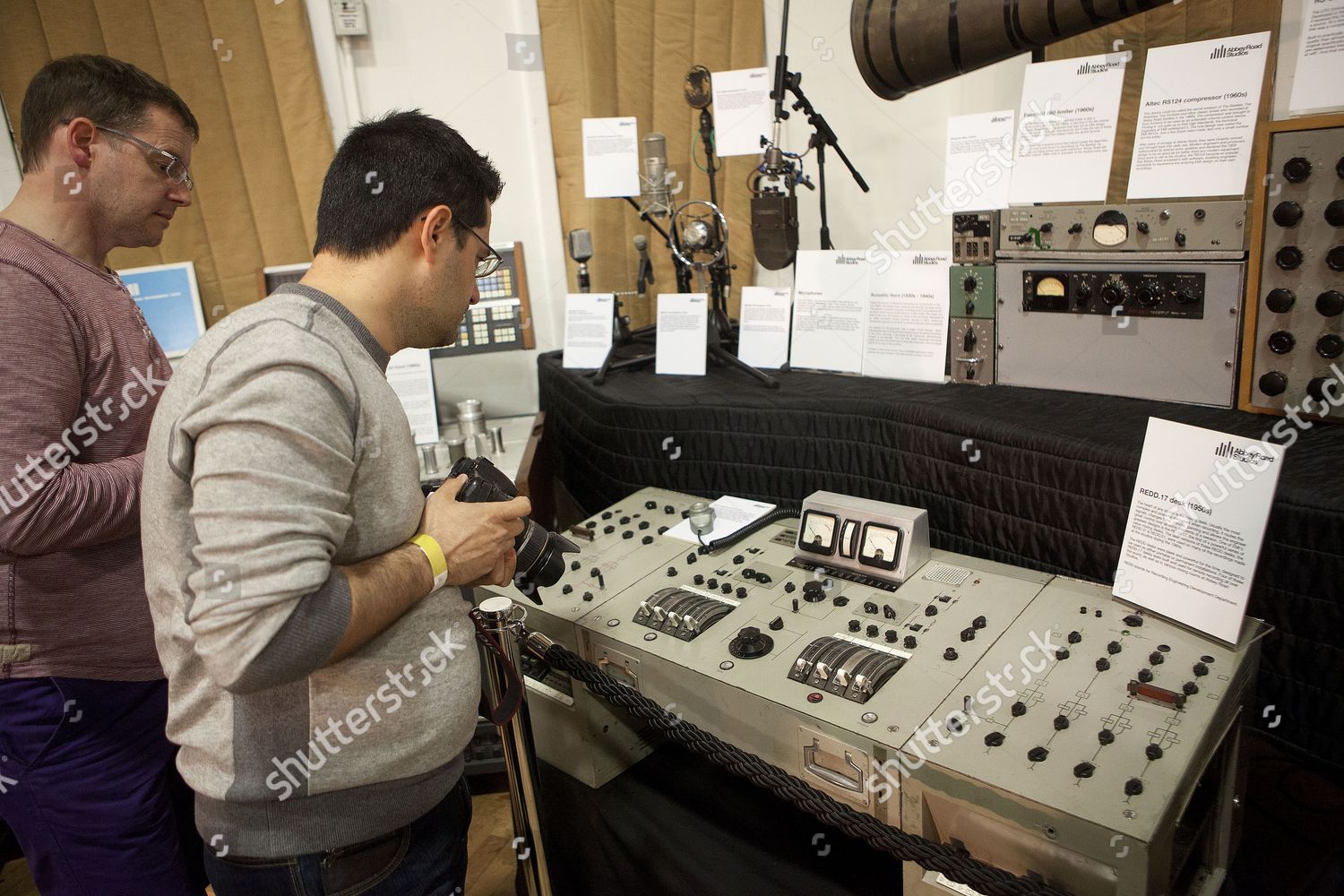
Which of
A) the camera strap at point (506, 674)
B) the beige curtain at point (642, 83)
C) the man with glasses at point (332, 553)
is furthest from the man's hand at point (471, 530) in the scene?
the beige curtain at point (642, 83)

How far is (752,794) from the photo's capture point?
176 cm

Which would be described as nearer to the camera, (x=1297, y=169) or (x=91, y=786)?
(x=91, y=786)

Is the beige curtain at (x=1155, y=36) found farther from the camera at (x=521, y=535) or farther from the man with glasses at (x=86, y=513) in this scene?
the man with glasses at (x=86, y=513)

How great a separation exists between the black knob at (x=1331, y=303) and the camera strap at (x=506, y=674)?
1557 millimetres

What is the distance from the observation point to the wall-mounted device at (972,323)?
1979 mm

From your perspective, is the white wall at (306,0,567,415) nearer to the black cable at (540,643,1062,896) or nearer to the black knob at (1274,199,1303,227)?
the black cable at (540,643,1062,896)

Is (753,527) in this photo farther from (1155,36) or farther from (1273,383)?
(1155,36)

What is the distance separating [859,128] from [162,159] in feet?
6.99

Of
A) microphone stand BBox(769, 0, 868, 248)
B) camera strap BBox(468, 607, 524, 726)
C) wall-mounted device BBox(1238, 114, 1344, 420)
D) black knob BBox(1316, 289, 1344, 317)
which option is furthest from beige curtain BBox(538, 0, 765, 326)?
camera strap BBox(468, 607, 524, 726)

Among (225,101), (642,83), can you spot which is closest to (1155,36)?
(642,83)

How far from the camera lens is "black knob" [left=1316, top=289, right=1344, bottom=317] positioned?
146cm

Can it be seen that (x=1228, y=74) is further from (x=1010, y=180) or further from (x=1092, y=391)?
(x=1092, y=391)

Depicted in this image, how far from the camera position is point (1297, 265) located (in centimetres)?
151

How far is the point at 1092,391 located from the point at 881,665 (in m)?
0.93
